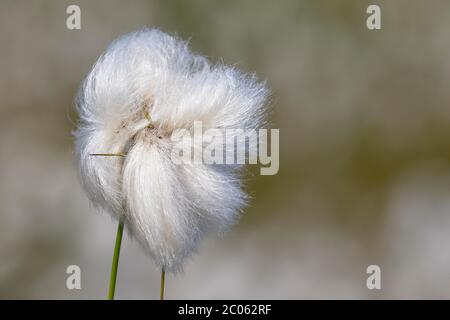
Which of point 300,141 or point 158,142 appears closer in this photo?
point 158,142

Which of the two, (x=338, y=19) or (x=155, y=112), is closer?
(x=155, y=112)

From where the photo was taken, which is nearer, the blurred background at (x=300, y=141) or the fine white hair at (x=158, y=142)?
the fine white hair at (x=158, y=142)

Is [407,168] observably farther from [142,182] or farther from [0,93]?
[142,182]

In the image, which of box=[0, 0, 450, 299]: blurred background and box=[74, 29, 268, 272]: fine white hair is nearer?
box=[74, 29, 268, 272]: fine white hair
